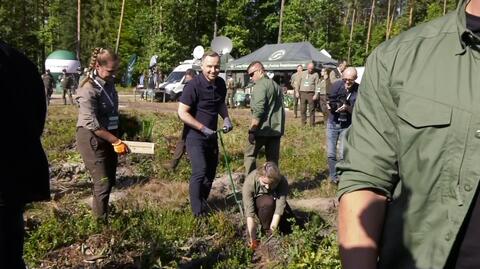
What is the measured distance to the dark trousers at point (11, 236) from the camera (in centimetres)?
285

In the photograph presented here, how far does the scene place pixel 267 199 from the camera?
586cm

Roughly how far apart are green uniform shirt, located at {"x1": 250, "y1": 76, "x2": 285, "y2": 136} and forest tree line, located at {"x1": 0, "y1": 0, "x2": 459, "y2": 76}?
33008 mm

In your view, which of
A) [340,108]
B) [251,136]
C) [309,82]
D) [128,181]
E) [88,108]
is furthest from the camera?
[309,82]

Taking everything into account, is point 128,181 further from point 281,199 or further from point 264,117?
point 281,199

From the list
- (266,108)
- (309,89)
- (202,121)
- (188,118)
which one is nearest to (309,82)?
(309,89)

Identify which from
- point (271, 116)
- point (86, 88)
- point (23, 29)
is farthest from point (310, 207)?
point (23, 29)

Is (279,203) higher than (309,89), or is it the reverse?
(309,89)

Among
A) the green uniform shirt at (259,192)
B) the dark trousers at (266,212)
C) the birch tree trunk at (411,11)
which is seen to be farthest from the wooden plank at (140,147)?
the birch tree trunk at (411,11)

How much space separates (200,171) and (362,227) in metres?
4.67

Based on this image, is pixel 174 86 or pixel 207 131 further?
pixel 174 86

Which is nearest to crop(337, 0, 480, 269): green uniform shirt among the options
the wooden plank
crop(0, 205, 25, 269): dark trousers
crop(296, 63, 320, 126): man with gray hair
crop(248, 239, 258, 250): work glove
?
crop(0, 205, 25, 269): dark trousers

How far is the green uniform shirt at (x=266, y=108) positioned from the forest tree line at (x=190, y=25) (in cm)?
3301

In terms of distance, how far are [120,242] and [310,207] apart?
3.00 metres

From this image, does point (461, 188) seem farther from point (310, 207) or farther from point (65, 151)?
point (65, 151)
